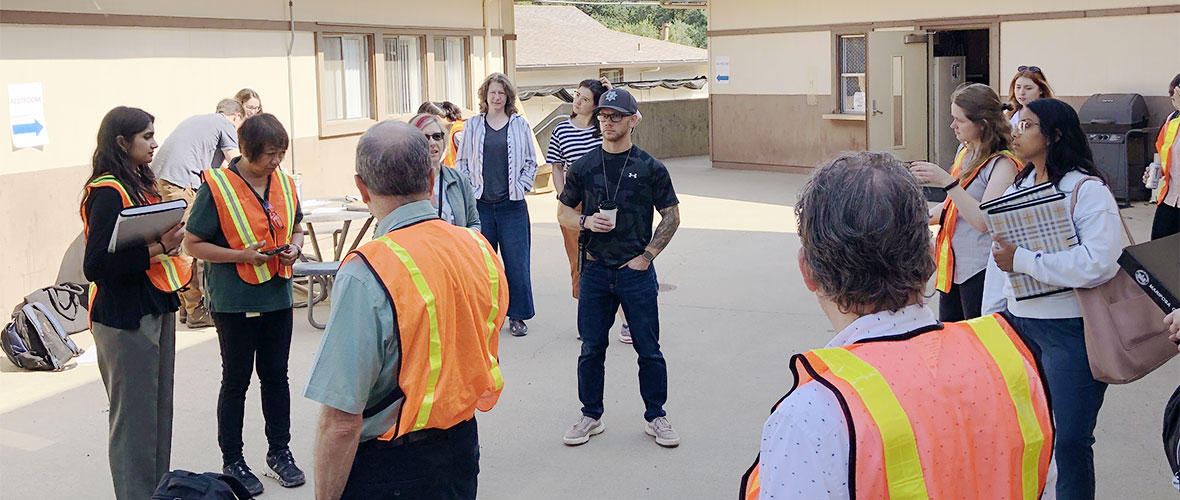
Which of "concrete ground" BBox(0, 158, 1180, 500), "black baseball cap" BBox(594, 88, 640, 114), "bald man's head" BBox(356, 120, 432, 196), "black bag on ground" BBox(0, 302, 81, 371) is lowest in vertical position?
"concrete ground" BBox(0, 158, 1180, 500)

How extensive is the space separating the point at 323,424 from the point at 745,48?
54.9 feet

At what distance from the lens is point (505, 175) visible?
285 inches

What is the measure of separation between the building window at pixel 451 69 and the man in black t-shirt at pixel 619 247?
9.36 m

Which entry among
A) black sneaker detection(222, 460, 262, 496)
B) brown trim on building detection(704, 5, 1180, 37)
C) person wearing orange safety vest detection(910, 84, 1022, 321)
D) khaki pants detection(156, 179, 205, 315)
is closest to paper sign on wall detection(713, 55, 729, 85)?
brown trim on building detection(704, 5, 1180, 37)

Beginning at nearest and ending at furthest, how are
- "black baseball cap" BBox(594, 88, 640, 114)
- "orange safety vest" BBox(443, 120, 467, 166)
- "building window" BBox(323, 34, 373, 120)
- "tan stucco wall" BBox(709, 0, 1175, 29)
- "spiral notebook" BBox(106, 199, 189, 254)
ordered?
"spiral notebook" BBox(106, 199, 189, 254) < "black baseball cap" BBox(594, 88, 640, 114) < "orange safety vest" BBox(443, 120, 467, 166) < "building window" BBox(323, 34, 373, 120) < "tan stucco wall" BBox(709, 0, 1175, 29)

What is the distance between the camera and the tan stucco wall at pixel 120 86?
25.4ft

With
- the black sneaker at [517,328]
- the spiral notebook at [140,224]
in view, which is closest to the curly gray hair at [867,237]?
the spiral notebook at [140,224]

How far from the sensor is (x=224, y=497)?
2711 millimetres

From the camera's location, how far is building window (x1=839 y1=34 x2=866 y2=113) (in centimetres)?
1714

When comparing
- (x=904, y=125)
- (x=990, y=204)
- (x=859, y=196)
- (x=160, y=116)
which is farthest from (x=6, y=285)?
(x=904, y=125)

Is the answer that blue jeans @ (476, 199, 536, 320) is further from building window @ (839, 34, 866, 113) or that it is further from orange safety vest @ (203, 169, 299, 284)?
building window @ (839, 34, 866, 113)

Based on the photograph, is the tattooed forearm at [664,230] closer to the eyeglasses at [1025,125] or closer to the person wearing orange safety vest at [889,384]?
the eyeglasses at [1025,125]

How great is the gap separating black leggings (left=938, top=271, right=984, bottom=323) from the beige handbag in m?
0.98

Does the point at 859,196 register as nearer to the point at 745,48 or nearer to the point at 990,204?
the point at 990,204
